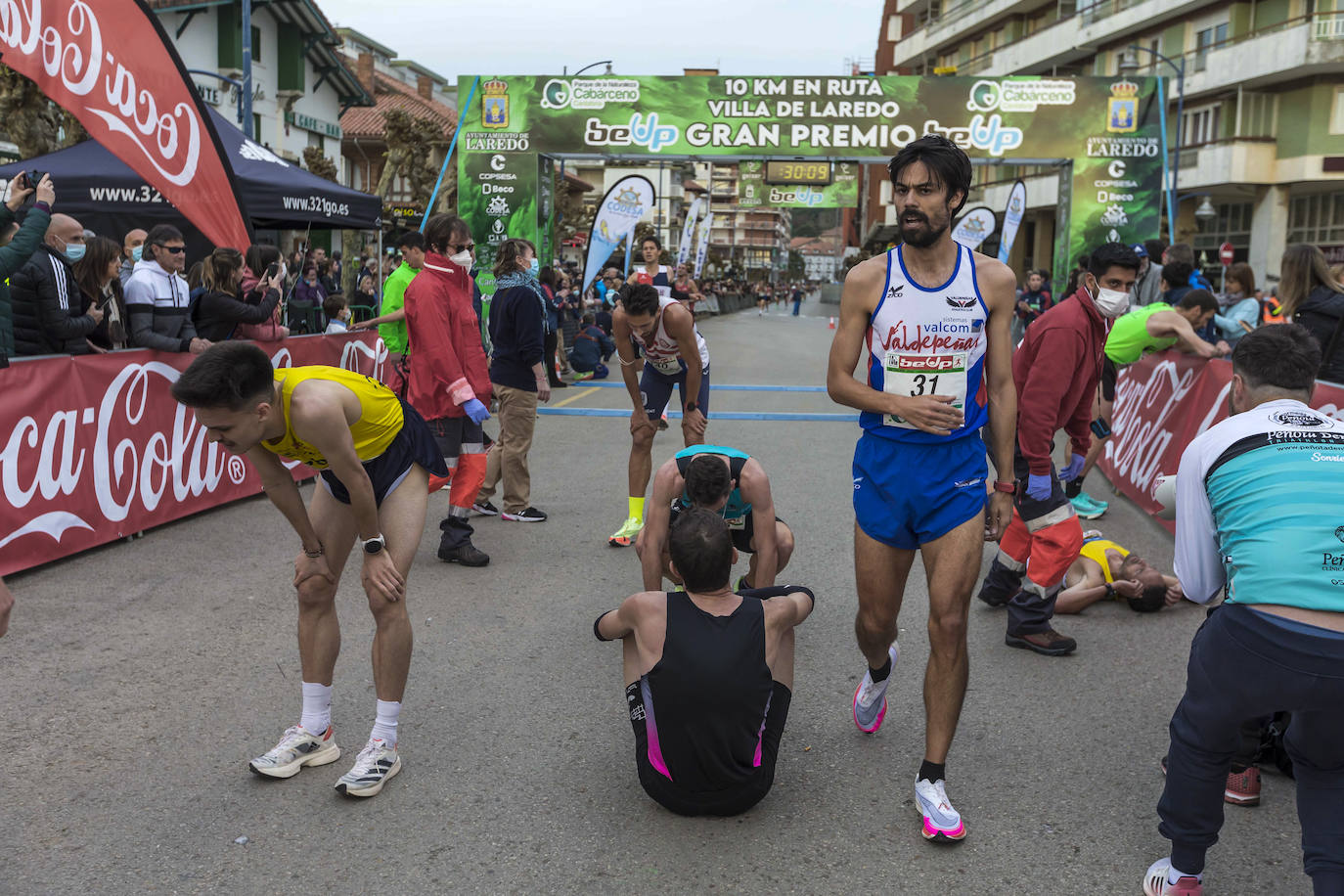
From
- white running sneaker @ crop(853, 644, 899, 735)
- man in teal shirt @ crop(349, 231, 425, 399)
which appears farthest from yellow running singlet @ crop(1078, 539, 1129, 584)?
man in teal shirt @ crop(349, 231, 425, 399)

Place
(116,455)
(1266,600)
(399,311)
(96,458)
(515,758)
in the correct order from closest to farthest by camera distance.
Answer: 1. (1266,600)
2. (515,758)
3. (96,458)
4. (116,455)
5. (399,311)

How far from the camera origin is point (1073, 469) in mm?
6734

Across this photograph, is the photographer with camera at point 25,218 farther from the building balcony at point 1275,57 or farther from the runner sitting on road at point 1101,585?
the building balcony at point 1275,57

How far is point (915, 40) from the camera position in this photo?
65500 mm

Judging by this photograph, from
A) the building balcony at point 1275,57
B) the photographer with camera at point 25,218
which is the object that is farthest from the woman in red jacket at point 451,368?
the building balcony at point 1275,57

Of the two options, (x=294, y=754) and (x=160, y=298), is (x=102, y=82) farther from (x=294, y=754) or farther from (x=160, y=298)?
(x=294, y=754)

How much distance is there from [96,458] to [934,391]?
18.0 ft

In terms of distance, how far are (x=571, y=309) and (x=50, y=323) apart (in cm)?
1359

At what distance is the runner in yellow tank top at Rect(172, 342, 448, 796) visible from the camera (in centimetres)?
344

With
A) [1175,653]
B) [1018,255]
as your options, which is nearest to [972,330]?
[1175,653]

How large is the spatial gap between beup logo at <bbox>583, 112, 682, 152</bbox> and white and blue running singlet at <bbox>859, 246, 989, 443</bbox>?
63.4ft

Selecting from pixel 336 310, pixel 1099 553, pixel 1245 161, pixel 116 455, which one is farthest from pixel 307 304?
pixel 1245 161

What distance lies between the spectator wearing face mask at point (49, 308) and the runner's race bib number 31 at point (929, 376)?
6.14 meters

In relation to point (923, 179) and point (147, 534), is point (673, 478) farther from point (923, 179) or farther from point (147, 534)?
point (147, 534)
